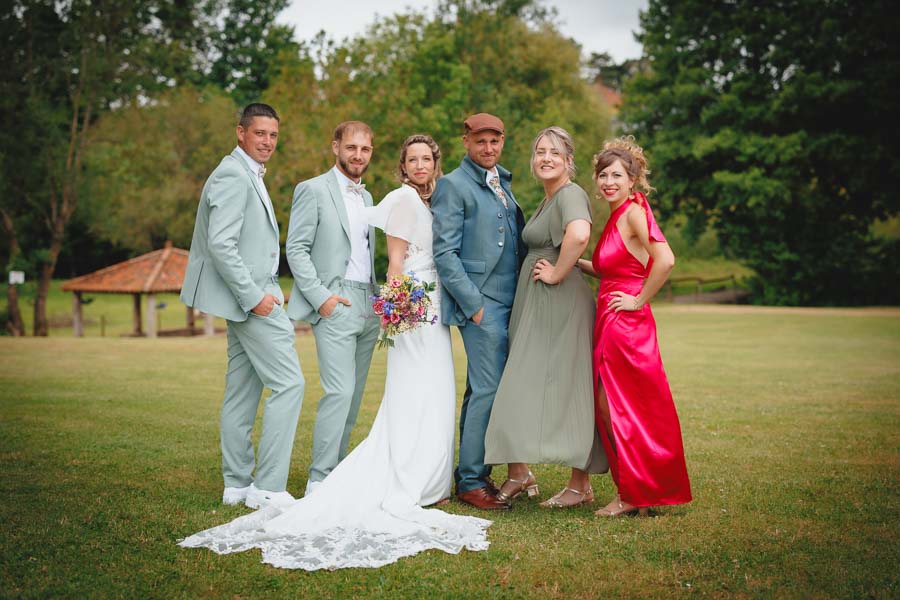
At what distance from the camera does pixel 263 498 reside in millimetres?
5672

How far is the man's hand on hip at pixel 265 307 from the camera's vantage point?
5.66 metres

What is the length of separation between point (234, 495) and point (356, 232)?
2.13 meters

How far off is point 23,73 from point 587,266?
95.4ft

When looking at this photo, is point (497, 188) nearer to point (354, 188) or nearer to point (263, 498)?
point (354, 188)

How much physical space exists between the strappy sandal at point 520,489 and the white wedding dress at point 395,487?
416mm

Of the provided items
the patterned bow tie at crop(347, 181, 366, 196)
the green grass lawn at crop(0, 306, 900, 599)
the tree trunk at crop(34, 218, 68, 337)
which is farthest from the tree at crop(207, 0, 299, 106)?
the patterned bow tie at crop(347, 181, 366, 196)

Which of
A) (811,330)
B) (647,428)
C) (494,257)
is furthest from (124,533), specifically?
(811,330)

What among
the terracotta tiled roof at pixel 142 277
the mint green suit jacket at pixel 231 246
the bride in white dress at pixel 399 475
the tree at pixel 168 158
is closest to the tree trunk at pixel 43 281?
the terracotta tiled roof at pixel 142 277

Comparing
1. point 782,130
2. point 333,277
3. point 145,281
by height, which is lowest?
point 145,281

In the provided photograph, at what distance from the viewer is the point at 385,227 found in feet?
19.5

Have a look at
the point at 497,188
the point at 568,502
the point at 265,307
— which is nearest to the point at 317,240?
the point at 265,307

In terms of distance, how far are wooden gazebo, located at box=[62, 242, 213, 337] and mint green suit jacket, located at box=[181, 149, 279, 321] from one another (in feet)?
74.4

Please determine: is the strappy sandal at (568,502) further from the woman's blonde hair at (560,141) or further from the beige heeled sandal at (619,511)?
the woman's blonde hair at (560,141)

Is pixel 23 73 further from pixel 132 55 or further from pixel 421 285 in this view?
pixel 421 285
